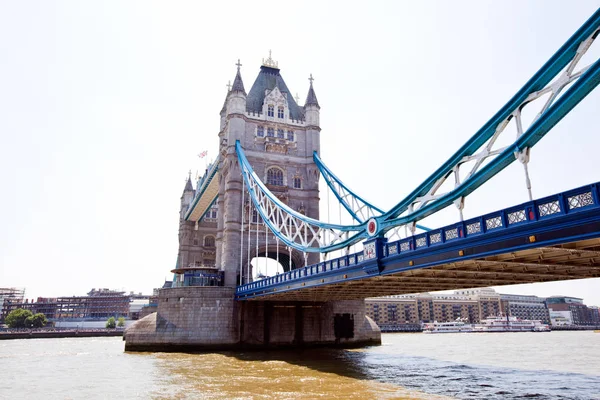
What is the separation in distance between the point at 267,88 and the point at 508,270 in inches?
1612

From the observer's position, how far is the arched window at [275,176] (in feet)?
164

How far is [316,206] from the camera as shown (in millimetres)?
50031

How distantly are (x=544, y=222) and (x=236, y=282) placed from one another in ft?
112

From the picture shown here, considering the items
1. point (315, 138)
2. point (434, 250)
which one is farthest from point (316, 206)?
point (434, 250)

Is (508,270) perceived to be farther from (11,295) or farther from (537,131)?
(11,295)

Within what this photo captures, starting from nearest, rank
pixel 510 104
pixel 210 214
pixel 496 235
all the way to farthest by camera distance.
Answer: pixel 496 235, pixel 510 104, pixel 210 214

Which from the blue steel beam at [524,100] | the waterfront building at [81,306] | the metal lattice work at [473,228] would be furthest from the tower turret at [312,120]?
the waterfront building at [81,306]

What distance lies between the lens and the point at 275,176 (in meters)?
50.4

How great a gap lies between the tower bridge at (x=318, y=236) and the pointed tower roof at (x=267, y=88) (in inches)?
6.9

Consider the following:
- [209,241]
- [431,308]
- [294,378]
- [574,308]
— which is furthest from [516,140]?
[574,308]

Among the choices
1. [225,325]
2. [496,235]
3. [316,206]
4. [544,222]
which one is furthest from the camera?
[316,206]

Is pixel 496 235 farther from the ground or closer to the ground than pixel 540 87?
closer to the ground

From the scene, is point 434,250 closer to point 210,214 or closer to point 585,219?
point 585,219

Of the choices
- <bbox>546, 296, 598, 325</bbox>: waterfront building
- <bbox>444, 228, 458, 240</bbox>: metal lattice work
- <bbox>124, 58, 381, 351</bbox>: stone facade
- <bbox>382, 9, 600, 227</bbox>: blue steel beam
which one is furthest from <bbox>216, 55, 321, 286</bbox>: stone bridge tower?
<bbox>546, 296, 598, 325</bbox>: waterfront building
